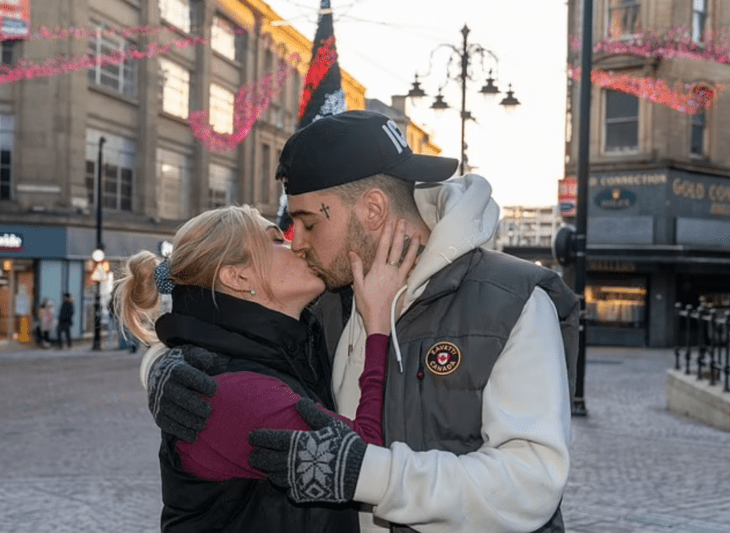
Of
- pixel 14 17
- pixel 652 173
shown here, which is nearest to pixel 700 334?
pixel 652 173

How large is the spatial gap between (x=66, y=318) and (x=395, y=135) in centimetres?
2720

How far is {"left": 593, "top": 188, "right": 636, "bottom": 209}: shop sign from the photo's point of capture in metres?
29.2

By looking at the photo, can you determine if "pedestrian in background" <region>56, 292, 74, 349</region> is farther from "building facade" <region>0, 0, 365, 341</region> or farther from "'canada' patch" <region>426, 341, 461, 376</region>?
"'canada' patch" <region>426, 341, 461, 376</region>

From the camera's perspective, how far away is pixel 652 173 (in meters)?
28.7

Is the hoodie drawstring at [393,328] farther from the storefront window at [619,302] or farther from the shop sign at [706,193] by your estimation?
the shop sign at [706,193]

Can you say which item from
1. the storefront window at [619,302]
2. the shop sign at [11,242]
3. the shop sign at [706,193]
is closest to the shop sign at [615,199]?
the shop sign at [706,193]

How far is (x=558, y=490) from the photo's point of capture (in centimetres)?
217

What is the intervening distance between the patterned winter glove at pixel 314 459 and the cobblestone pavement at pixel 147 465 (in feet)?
17.0

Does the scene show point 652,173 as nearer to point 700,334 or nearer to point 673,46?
point 673,46

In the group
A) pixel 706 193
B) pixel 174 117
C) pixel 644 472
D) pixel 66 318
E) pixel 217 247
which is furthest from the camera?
pixel 174 117

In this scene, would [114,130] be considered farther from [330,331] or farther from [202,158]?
[330,331]

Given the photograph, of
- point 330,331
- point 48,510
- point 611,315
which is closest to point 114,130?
point 611,315

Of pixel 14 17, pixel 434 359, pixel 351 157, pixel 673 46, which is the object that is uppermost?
pixel 14 17

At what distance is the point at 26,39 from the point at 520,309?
30827 mm
